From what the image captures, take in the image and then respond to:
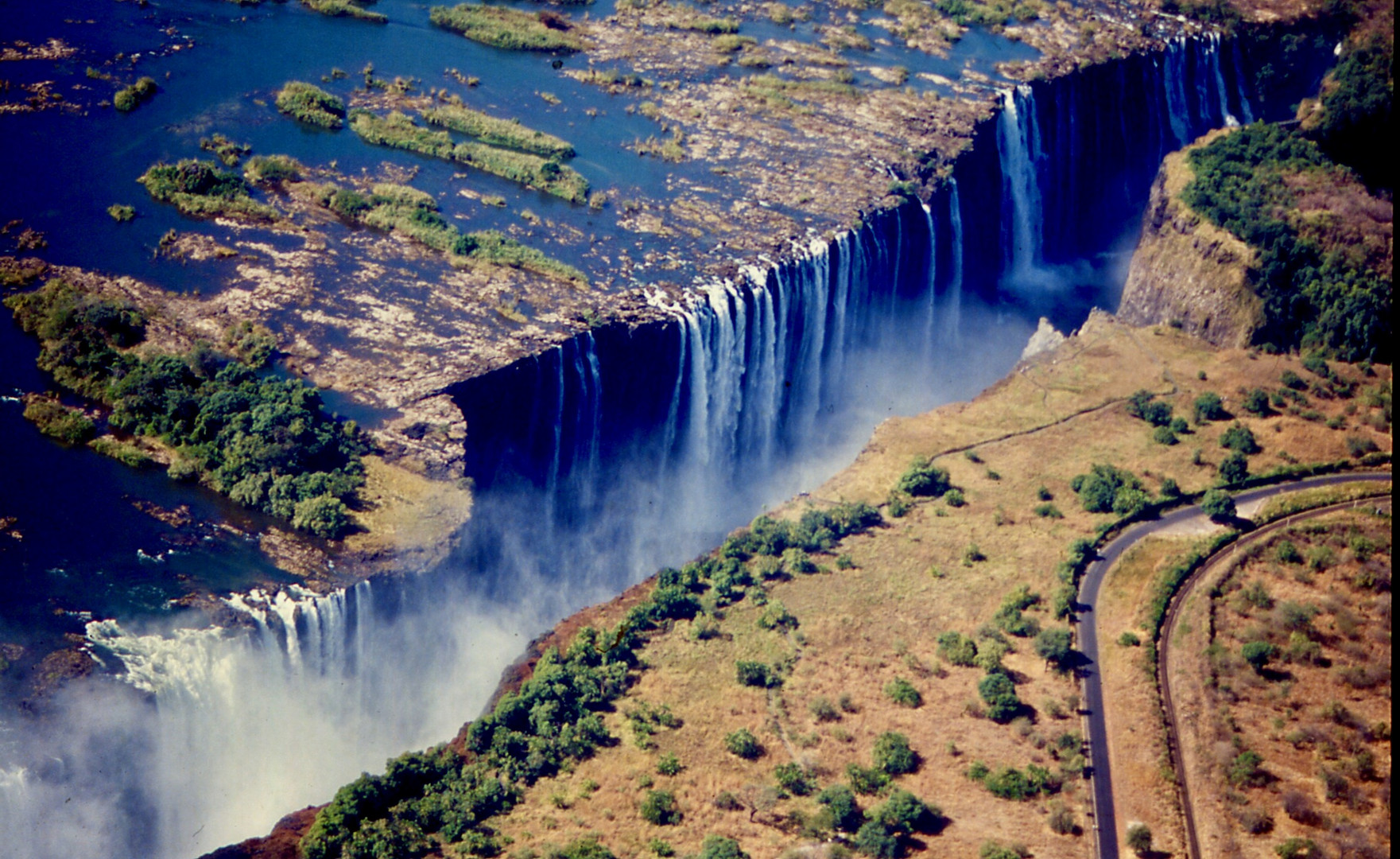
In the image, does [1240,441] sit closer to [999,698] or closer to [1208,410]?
[1208,410]

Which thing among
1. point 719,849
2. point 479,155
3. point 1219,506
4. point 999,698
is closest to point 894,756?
point 999,698

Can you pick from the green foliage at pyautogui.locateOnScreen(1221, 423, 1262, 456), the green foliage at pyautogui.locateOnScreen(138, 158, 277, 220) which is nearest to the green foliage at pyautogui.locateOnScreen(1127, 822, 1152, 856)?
the green foliage at pyautogui.locateOnScreen(1221, 423, 1262, 456)

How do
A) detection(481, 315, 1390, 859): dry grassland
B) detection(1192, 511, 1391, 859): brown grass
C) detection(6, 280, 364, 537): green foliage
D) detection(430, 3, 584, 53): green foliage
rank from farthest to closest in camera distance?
detection(430, 3, 584, 53): green foliage < detection(6, 280, 364, 537): green foliage < detection(481, 315, 1390, 859): dry grassland < detection(1192, 511, 1391, 859): brown grass

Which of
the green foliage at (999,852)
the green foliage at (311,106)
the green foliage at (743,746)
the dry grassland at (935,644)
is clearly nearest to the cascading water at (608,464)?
the dry grassland at (935,644)

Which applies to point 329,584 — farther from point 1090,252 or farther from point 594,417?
point 1090,252

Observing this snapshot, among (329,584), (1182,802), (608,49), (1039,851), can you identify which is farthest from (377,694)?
(608,49)

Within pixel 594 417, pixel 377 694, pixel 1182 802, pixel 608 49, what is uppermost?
pixel 608 49

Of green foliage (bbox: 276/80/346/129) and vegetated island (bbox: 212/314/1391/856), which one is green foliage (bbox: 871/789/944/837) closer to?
vegetated island (bbox: 212/314/1391/856)

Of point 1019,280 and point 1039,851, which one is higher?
point 1019,280
